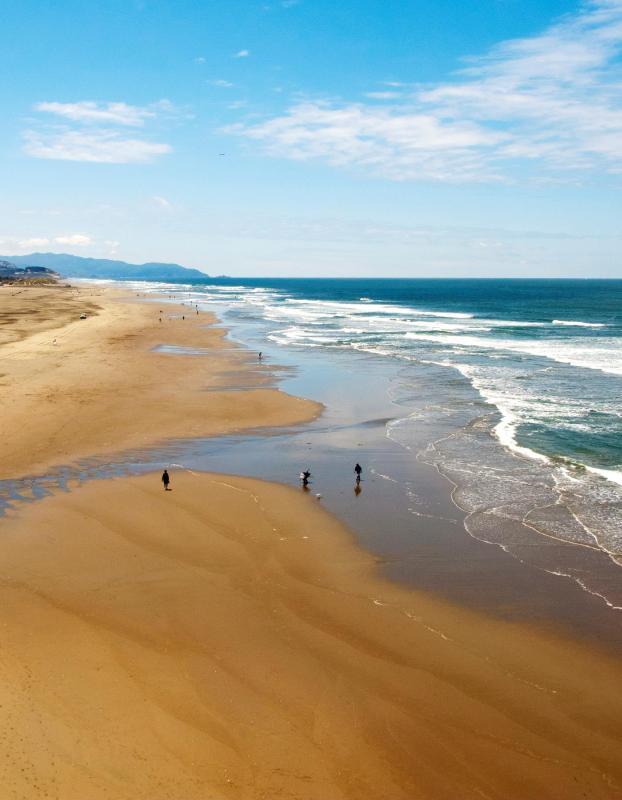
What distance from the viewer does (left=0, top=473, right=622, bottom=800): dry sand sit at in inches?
399

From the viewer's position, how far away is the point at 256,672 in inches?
501

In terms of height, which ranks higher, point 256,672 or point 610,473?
point 610,473

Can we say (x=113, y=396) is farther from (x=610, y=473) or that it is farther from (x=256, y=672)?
(x=256, y=672)

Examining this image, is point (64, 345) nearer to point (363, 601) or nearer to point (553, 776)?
point (363, 601)

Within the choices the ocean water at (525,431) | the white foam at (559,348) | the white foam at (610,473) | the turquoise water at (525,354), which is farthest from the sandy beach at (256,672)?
the white foam at (559,348)

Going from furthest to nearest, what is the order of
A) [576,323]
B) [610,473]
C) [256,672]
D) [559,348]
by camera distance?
[576,323], [559,348], [610,473], [256,672]

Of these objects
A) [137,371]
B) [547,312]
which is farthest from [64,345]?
[547,312]

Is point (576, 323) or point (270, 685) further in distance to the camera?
point (576, 323)

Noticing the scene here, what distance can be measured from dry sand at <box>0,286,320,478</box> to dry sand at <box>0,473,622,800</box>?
406 inches

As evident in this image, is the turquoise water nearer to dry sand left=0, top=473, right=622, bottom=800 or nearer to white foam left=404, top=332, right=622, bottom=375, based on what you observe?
white foam left=404, top=332, right=622, bottom=375

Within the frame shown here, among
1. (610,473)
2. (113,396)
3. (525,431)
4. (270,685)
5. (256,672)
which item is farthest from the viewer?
(113,396)

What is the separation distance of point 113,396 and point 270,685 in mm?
27801

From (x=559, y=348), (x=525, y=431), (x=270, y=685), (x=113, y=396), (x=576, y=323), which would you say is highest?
(x=576, y=323)

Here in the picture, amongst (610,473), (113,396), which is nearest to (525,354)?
(610,473)
